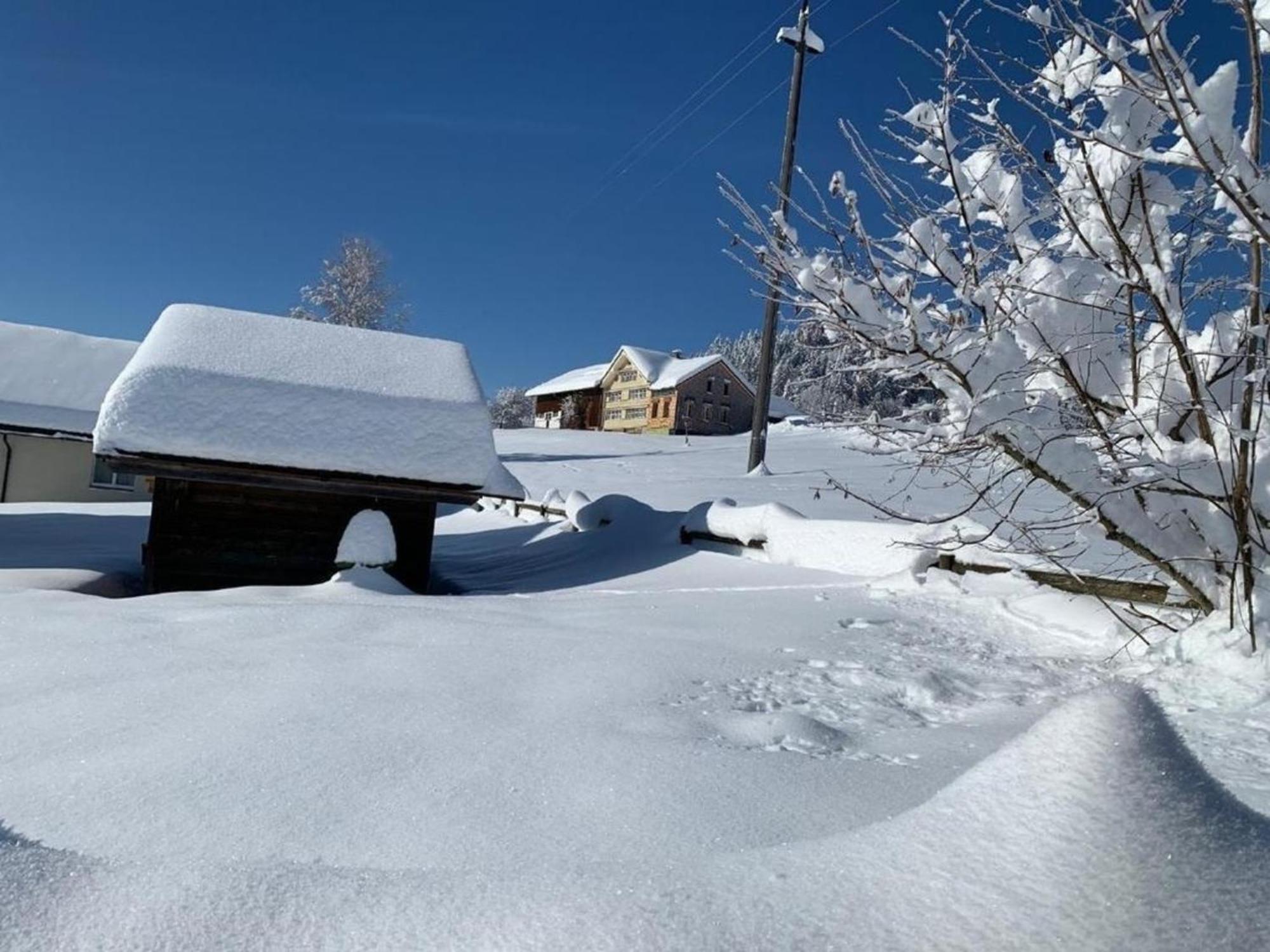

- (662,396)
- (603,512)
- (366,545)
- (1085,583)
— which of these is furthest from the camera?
(662,396)

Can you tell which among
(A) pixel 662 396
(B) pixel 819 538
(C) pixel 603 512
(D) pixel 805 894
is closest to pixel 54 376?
(C) pixel 603 512

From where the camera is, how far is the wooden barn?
8289 millimetres

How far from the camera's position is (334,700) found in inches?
114

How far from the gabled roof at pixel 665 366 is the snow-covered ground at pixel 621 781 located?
144ft

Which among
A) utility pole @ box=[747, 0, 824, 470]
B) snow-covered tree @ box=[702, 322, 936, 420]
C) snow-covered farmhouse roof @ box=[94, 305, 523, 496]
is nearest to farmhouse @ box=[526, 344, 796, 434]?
utility pole @ box=[747, 0, 824, 470]

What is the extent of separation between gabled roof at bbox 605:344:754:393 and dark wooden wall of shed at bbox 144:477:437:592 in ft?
129

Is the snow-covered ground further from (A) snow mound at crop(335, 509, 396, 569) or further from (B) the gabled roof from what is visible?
(B) the gabled roof

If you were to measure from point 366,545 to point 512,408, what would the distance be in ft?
244

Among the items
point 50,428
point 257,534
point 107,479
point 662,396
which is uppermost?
point 662,396

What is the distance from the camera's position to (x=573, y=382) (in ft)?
187

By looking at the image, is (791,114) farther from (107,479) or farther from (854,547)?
(107,479)

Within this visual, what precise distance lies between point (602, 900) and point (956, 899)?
25.8 inches

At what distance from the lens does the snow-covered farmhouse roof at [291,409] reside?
8234 millimetres

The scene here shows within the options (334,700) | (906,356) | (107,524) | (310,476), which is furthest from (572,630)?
(107,524)
